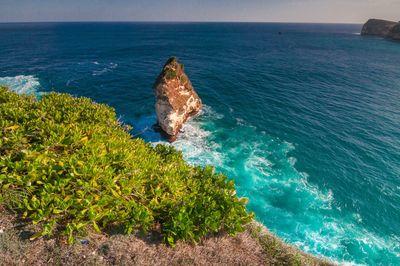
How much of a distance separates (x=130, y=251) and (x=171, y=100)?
2603cm

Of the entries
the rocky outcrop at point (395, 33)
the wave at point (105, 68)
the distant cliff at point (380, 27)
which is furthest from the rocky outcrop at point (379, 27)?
the wave at point (105, 68)

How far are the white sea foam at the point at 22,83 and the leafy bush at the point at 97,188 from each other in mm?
40560

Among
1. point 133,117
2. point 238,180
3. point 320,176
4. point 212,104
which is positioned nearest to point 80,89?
point 133,117

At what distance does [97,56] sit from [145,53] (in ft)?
52.1

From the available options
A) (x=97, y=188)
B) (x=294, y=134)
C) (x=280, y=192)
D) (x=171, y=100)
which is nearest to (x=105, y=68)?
(x=171, y=100)

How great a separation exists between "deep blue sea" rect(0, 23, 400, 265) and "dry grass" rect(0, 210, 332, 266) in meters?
12.0

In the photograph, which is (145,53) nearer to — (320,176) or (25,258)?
(320,176)

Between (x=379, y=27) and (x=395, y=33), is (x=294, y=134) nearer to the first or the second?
(x=395, y=33)

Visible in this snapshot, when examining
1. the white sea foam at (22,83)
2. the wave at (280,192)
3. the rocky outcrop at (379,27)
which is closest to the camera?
the wave at (280,192)

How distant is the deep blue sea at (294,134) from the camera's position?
21031 mm

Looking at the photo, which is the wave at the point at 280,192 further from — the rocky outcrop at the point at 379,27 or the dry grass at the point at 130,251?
the rocky outcrop at the point at 379,27

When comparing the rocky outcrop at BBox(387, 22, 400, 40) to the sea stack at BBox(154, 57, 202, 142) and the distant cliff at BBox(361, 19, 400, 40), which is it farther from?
the sea stack at BBox(154, 57, 202, 142)

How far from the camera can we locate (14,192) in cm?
729

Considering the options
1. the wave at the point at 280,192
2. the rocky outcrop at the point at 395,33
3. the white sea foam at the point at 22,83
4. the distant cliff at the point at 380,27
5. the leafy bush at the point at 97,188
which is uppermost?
the distant cliff at the point at 380,27
